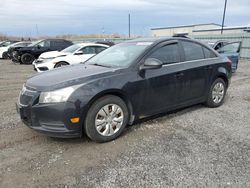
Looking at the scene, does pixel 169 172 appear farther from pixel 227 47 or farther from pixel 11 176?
pixel 227 47

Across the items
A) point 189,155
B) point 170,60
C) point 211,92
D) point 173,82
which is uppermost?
point 170,60

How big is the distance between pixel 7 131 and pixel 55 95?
1.48 m

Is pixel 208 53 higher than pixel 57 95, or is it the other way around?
pixel 208 53

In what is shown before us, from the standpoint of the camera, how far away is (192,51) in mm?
4516

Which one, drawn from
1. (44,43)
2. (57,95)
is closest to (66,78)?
(57,95)

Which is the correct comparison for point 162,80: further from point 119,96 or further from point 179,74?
point 119,96

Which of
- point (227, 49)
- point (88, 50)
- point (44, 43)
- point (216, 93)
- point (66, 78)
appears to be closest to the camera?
point (66, 78)

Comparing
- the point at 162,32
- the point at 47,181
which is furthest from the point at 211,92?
the point at 162,32

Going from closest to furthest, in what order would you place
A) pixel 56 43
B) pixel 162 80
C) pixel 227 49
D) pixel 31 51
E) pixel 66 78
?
1. pixel 66 78
2. pixel 162 80
3. pixel 227 49
4. pixel 31 51
5. pixel 56 43

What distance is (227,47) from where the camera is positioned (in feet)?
29.9

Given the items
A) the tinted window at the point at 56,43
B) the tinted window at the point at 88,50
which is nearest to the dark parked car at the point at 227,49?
the tinted window at the point at 88,50

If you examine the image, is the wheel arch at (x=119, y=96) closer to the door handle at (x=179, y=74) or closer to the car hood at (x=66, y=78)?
Result: the car hood at (x=66, y=78)

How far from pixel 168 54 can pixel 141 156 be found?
202cm

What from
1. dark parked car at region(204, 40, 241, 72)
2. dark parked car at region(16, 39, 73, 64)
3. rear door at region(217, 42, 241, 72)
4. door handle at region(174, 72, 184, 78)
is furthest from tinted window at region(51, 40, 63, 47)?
door handle at region(174, 72, 184, 78)
